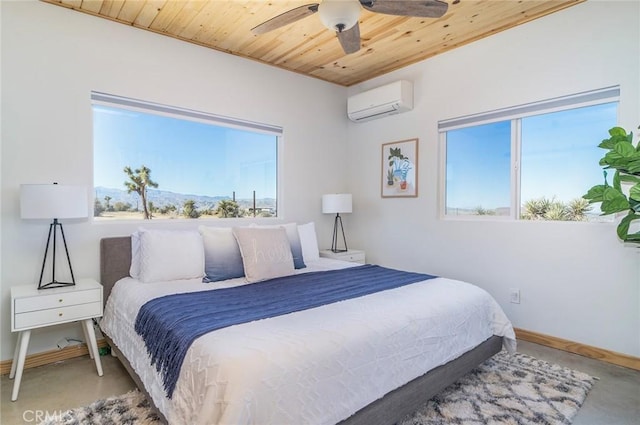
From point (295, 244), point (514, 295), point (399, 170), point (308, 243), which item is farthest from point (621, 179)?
point (308, 243)

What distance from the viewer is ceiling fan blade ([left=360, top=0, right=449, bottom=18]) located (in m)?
1.95

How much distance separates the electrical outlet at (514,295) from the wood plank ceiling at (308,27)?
2.36 meters

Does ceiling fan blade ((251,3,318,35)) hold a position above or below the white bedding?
above

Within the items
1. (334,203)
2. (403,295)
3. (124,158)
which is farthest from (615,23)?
(124,158)

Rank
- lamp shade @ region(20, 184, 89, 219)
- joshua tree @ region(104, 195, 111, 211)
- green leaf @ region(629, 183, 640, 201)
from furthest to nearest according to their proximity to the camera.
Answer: joshua tree @ region(104, 195, 111, 211)
lamp shade @ region(20, 184, 89, 219)
green leaf @ region(629, 183, 640, 201)

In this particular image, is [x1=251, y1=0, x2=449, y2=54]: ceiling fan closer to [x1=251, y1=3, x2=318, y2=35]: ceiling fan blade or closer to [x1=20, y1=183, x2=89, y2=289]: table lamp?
[x1=251, y1=3, x2=318, y2=35]: ceiling fan blade

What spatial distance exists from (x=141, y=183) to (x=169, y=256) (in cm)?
89

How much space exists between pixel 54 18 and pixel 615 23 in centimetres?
423

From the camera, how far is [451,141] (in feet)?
12.2

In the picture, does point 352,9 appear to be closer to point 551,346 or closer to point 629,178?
point 629,178

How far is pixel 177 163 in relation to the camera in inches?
133

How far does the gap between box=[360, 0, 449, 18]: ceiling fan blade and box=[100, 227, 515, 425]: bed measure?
169 centimetres

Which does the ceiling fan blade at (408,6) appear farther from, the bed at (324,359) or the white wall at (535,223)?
the bed at (324,359)

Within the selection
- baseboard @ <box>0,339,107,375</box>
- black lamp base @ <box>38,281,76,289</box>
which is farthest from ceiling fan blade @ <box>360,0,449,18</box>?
baseboard @ <box>0,339,107,375</box>
